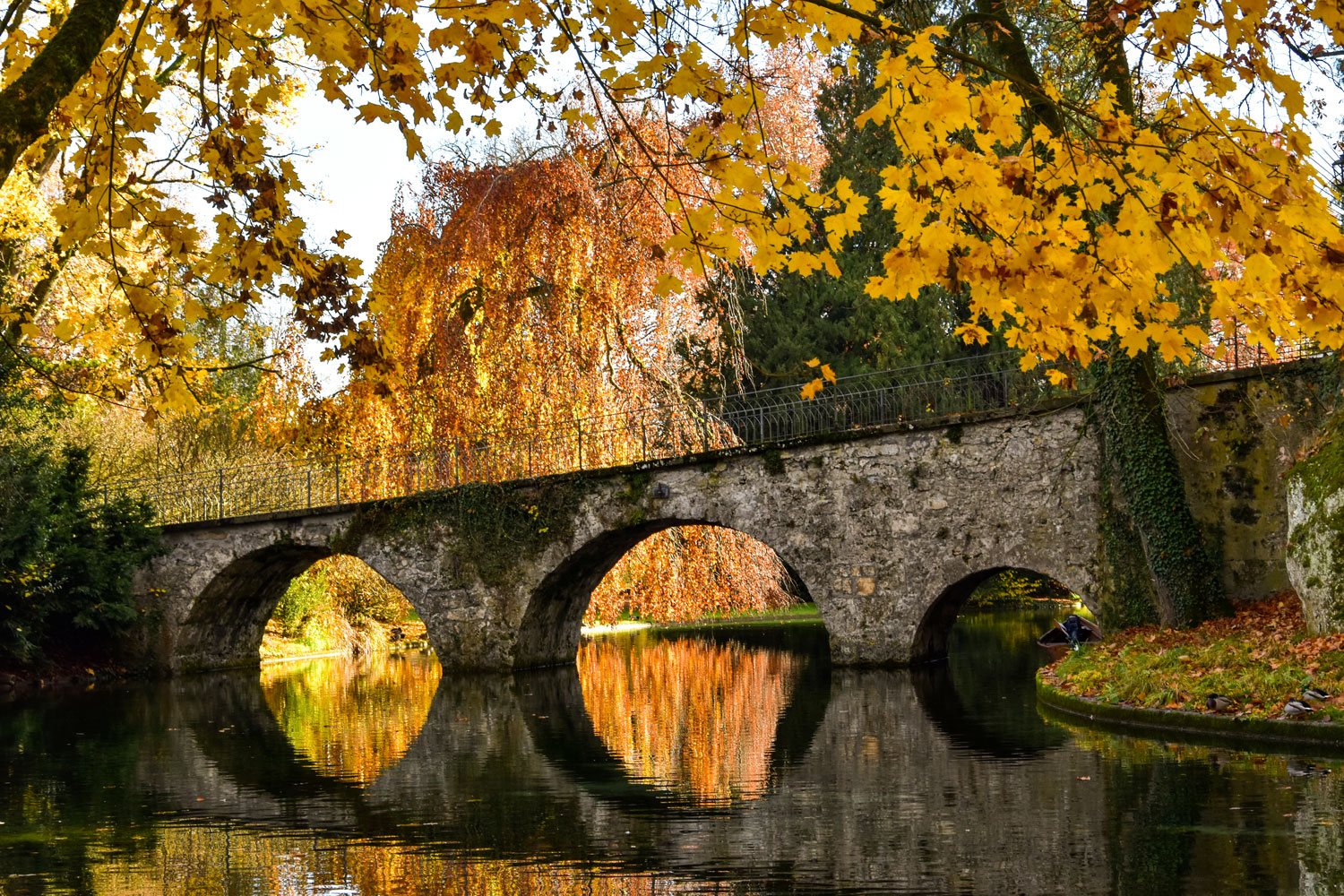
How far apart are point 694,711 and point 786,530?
3.94m

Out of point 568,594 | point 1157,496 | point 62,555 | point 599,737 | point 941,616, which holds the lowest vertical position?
point 599,737

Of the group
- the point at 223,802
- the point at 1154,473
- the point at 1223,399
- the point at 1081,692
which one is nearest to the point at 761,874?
the point at 223,802

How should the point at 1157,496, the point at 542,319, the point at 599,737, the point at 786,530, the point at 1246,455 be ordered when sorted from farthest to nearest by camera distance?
the point at 542,319
the point at 786,530
the point at 1246,455
the point at 1157,496
the point at 599,737

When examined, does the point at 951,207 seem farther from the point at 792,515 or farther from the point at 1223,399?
the point at 792,515

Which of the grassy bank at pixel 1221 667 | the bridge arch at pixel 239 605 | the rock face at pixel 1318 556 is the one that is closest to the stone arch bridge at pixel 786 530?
the bridge arch at pixel 239 605

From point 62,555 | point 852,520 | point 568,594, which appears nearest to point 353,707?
point 568,594

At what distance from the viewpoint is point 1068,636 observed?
56.3ft

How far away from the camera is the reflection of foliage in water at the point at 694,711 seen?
26.9 feet

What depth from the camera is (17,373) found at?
15234mm

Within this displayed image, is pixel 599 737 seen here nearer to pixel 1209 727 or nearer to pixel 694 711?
pixel 694 711

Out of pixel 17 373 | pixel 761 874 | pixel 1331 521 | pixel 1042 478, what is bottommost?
pixel 761 874

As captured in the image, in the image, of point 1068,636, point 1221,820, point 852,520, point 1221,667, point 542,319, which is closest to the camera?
point 1221,820

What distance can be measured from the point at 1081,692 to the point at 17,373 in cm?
1245

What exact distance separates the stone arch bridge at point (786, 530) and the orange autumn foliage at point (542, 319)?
89 cm
